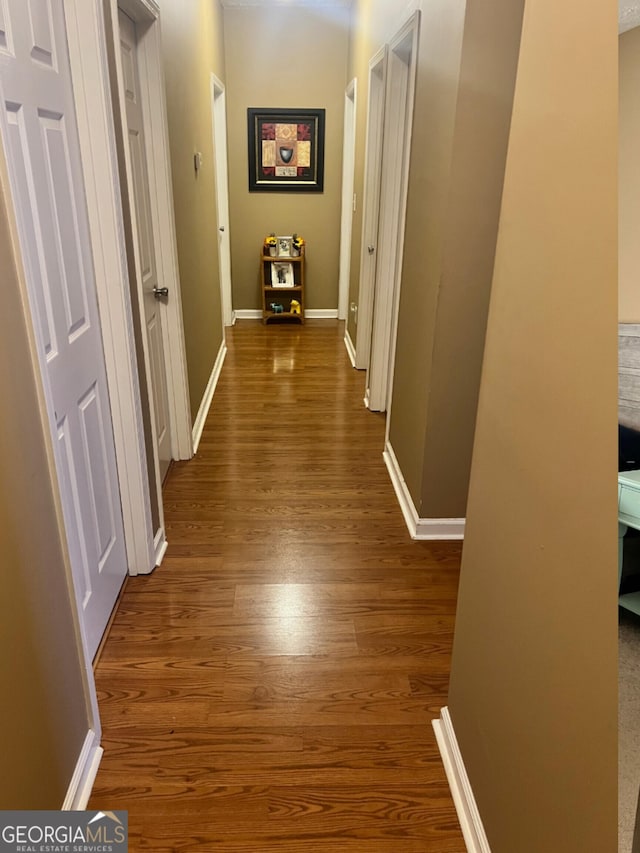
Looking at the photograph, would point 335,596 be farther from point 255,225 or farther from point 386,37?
point 255,225

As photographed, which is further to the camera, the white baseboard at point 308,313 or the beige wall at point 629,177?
the white baseboard at point 308,313

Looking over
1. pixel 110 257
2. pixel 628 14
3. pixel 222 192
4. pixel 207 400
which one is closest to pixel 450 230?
pixel 110 257

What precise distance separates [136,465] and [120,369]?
35 centimetres

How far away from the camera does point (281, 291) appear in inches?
233

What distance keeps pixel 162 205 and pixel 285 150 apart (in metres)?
3.31

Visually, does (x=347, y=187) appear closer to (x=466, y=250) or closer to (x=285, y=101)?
(x=285, y=101)

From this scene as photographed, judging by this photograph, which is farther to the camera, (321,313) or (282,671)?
(321,313)

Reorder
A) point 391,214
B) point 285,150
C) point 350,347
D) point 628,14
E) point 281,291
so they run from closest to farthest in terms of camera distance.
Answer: point 628,14 < point 391,214 < point 350,347 < point 285,150 < point 281,291

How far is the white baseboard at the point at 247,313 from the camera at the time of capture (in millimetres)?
6105

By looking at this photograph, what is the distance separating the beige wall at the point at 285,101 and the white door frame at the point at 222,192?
108 mm

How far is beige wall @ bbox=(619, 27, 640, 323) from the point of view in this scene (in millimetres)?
697

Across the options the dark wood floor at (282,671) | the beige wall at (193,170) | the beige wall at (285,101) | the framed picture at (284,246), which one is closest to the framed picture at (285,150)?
the beige wall at (285,101)

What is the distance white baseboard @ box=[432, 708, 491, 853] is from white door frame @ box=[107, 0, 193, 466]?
1531mm

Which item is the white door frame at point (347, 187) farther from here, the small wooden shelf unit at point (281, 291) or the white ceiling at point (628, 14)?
the white ceiling at point (628, 14)
